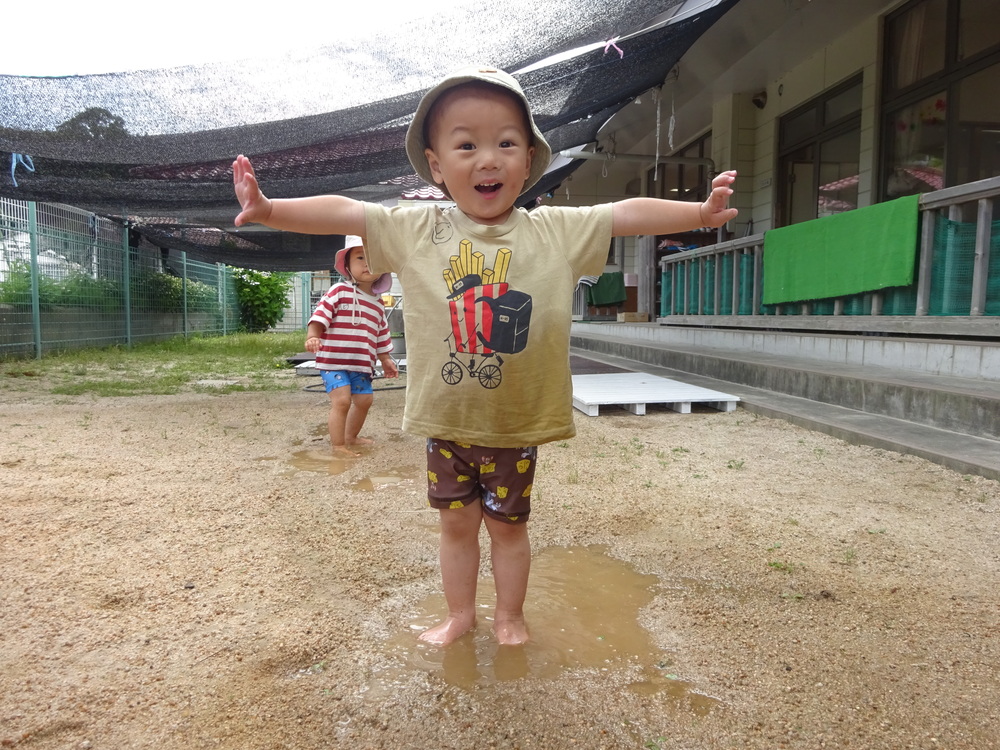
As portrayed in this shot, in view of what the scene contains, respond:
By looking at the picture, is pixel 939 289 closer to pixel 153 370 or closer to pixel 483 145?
pixel 483 145

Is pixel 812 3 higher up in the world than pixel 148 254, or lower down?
higher up

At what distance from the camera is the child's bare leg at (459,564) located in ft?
5.21

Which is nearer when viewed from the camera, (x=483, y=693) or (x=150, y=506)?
(x=483, y=693)

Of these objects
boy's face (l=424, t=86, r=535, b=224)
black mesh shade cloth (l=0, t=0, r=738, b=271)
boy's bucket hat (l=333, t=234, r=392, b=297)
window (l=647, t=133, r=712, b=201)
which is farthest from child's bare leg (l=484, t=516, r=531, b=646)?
window (l=647, t=133, r=712, b=201)

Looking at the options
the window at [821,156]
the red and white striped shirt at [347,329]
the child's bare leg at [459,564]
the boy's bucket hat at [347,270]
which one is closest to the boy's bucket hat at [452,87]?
the child's bare leg at [459,564]

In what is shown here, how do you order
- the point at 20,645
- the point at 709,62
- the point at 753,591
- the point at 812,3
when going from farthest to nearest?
the point at 709,62 < the point at 812,3 < the point at 753,591 < the point at 20,645

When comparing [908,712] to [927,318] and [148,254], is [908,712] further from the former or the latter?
[148,254]

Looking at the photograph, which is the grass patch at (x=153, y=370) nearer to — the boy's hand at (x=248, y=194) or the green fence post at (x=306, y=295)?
the boy's hand at (x=248, y=194)

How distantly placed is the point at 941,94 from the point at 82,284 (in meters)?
11.5

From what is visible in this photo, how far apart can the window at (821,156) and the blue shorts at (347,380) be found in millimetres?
6788

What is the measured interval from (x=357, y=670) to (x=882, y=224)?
5368mm

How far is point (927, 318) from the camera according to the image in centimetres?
480

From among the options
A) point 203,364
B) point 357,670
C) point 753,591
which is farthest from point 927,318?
point 203,364

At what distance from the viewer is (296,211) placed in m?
1.47
